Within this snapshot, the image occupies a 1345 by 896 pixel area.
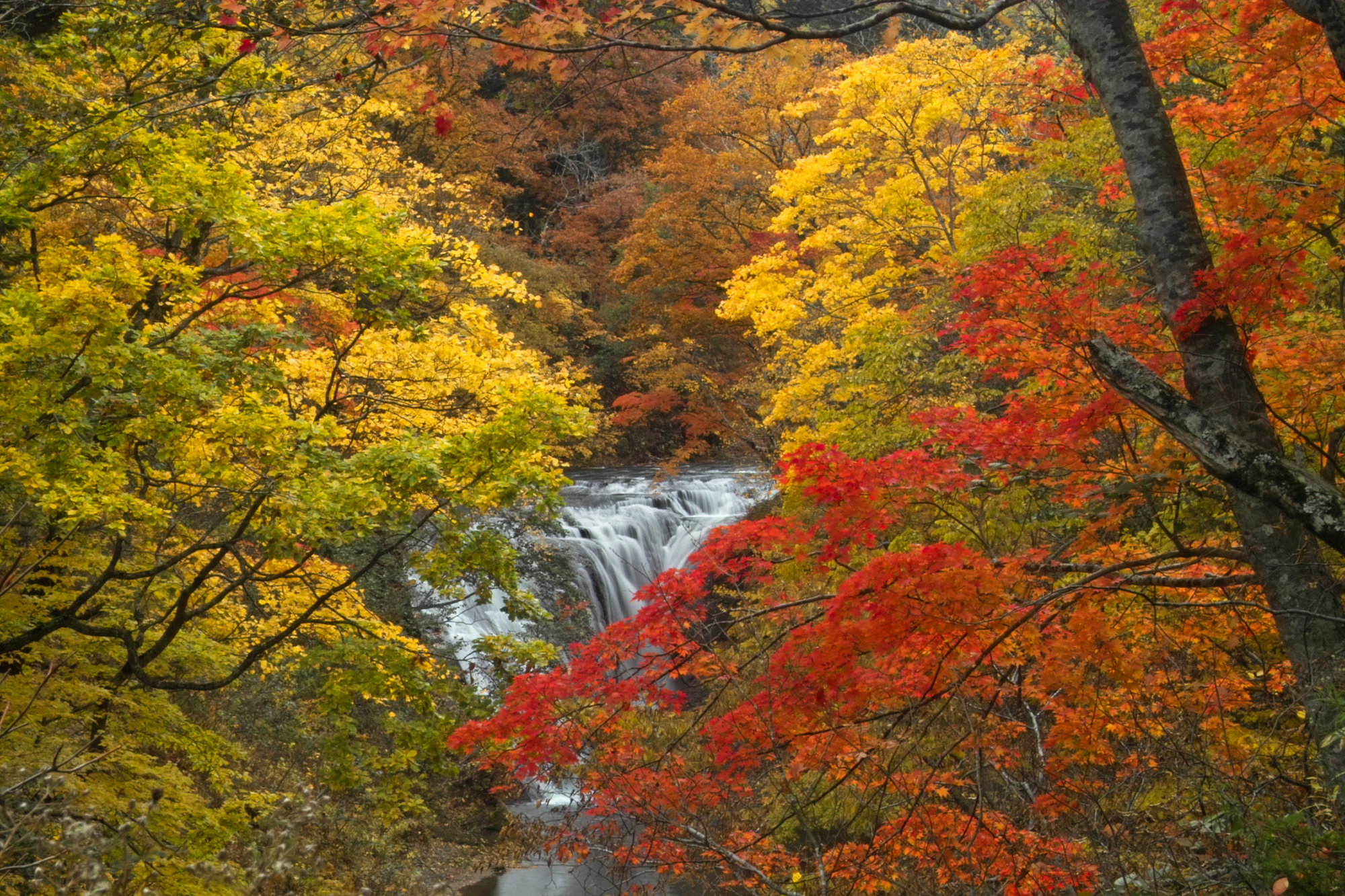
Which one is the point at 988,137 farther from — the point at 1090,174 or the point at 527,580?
the point at 527,580

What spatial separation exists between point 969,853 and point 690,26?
407 cm

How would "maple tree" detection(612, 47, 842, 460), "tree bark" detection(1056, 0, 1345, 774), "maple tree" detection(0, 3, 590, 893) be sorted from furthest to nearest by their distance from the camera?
"maple tree" detection(612, 47, 842, 460) → "maple tree" detection(0, 3, 590, 893) → "tree bark" detection(1056, 0, 1345, 774)

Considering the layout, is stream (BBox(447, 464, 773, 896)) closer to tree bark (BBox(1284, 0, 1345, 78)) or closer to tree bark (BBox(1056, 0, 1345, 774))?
tree bark (BBox(1056, 0, 1345, 774))

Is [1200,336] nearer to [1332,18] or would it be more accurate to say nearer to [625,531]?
[1332,18]

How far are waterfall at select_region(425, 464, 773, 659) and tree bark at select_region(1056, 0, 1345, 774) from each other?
1102 centimetres

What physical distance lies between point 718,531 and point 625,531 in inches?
505

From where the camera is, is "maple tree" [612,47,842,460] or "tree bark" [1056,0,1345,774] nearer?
"tree bark" [1056,0,1345,774]

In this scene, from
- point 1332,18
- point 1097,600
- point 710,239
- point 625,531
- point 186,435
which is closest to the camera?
point 1332,18

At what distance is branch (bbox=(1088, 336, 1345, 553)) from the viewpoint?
10.1 feet

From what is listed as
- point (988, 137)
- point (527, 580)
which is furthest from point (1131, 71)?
point (527, 580)

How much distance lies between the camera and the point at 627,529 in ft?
60.8

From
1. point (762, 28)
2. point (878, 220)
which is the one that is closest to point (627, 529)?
point (878, 220)

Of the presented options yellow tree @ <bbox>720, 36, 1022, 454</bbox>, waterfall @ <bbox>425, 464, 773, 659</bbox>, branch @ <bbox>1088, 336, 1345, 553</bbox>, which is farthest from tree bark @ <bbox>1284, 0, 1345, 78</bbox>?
waterfall @ <bbox>425, 464, 773, 659</bbox>

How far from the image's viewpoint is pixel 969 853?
4.80 meters
